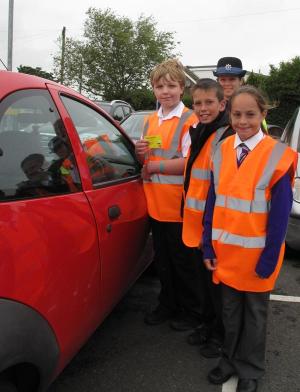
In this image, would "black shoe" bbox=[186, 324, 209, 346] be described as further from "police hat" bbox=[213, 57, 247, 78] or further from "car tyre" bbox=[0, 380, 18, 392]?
"police hat" bbox=[213, 57, 247, 78]

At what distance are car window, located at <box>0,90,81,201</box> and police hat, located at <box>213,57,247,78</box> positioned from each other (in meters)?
1.43

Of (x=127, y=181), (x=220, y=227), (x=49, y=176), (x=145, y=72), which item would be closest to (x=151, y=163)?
(x=127, y=181)

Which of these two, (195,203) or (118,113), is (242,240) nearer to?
(195,203)

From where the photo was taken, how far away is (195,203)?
2.59 m

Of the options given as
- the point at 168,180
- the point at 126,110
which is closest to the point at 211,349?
the point at 168,180

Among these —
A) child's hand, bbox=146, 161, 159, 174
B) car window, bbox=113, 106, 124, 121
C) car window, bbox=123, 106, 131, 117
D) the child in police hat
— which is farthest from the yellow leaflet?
car window, bbox=123, 106, 131, 117

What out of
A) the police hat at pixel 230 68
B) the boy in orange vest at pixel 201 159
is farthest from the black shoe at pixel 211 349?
the police hat at pixel 230 68

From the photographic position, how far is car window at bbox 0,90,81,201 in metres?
1.74

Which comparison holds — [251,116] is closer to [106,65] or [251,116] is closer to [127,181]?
[127,181]

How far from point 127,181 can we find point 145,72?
33.9 m

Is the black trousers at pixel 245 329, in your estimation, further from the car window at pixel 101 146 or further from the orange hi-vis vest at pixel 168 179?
the car window at pixel 101 146

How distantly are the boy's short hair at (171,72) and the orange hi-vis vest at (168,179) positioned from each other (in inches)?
8.0

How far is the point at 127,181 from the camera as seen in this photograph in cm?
283

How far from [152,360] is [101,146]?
53.2 inches
